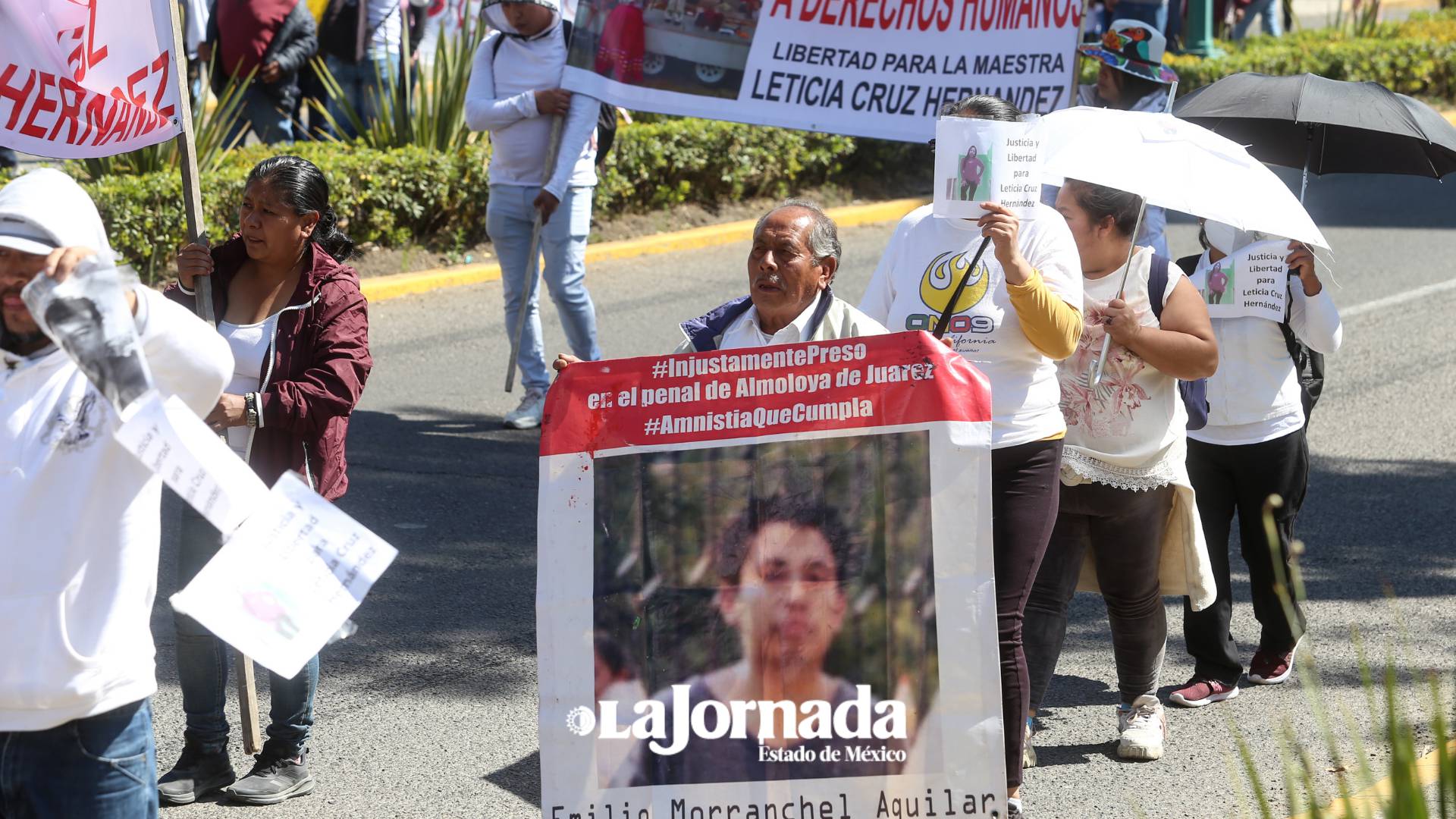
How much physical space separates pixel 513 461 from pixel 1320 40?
1379cm

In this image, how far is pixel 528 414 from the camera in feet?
26.3

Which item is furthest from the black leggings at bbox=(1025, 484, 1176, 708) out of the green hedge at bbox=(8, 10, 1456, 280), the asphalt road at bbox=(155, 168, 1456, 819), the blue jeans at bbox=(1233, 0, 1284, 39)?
the blue jeans at bbox=(1233, 0, 1284, 39)

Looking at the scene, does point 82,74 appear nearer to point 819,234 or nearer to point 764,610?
point 819,234

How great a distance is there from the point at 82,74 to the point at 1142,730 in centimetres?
340

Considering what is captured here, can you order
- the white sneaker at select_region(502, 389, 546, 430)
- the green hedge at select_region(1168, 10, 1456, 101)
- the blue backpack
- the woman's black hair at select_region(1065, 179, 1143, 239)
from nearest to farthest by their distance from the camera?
the woman's black hair at select_region(1065, 179, 1143, 239) → the blue backpack → the white sneaker at select_region(502, 389, 546, 430) → the green hedge at select_region(1168, 10, 1456, 101)

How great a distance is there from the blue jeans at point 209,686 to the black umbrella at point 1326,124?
3.37m

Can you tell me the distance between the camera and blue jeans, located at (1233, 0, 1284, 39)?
21.2 m

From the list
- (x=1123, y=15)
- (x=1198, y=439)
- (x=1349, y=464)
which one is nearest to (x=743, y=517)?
(x=1198, y=439)

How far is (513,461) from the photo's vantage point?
7477 millimetres

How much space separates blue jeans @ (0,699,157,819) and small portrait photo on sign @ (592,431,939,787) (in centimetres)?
98

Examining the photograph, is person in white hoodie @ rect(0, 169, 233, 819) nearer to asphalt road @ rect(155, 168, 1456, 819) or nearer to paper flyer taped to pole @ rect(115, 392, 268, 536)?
paper flyer taped to pole @ rect(115, 392, 268, 536)

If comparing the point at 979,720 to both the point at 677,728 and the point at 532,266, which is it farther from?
the point at 532,266

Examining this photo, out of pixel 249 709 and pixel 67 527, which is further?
pixel 249 709

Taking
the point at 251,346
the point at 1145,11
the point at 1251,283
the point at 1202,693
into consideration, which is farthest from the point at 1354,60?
the point at 251,346
